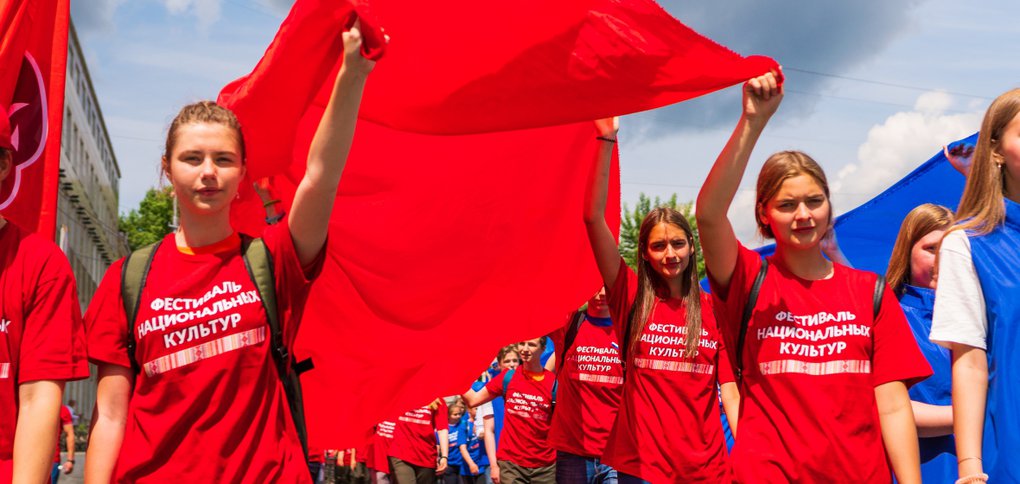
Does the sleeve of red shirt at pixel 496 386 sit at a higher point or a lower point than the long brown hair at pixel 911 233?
higher

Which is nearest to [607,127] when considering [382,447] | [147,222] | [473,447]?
[382,447]

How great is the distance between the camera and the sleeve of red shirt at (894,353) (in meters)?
4.05

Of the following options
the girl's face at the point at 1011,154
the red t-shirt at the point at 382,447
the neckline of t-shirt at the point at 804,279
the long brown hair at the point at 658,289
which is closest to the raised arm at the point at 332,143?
the neckline of t-shirt at the point at 804,279

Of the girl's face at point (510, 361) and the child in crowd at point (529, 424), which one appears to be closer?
the child in crowd at point (529, 424)

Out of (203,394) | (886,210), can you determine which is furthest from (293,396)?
(886,210)

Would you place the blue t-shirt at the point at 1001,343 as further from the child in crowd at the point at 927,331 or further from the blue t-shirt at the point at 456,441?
the blue t-shirt at the point at 456,441

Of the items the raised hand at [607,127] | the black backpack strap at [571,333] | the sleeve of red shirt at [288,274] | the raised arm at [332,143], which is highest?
the raised hand at [607,127]

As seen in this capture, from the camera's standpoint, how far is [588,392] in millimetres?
7938

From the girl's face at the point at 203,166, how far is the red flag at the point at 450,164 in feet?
1.82

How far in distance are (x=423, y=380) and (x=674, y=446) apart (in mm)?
1407

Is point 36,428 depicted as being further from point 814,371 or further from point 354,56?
point 814,371

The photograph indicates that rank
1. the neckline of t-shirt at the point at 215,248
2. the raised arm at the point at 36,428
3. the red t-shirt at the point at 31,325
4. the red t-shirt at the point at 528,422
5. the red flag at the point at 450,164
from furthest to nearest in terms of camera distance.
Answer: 1. the red t-shirt at the point at 528,422
2. the red flag at the point at 450,164
3. the neckline of t-shirt at the point at 215,248
4. the red t-shirt at the point at 31,325
5. the raised arm at the point at 36,428

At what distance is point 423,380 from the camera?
5.69 metres

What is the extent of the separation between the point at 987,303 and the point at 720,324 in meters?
0.96
